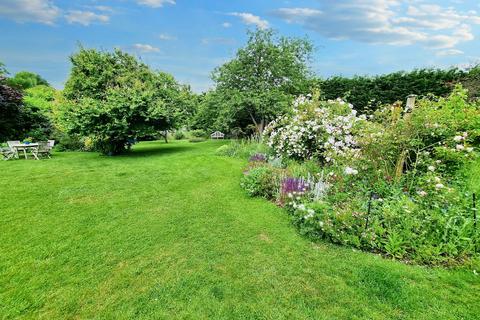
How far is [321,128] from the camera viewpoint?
6.14m

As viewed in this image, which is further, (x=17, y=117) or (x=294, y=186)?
(x=17, y=117)

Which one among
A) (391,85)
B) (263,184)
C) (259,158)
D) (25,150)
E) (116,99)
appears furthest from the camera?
(391,85)

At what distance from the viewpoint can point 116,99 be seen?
366 inches

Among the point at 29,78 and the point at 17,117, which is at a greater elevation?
the point at 29,78

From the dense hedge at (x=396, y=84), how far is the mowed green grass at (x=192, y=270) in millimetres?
7878

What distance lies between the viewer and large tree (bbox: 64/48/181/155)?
30.2 ft

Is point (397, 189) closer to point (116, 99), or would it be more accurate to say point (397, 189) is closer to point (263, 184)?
point (263, 184)

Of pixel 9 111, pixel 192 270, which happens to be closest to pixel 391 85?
pixel 192 270

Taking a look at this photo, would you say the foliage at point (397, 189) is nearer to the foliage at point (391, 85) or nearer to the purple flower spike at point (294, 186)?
the purple flower spike at point (294, 186)

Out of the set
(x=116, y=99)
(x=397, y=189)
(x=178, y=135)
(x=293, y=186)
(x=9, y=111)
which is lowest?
(x=293, y=186)

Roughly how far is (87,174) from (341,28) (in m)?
9.71

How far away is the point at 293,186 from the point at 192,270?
2.56 m

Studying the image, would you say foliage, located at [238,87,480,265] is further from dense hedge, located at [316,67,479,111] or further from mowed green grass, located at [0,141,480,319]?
dense hedge, located at [316,67,479,111]

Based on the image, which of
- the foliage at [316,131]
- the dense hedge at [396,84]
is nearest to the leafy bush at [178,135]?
the dense hedge at [396,84]
